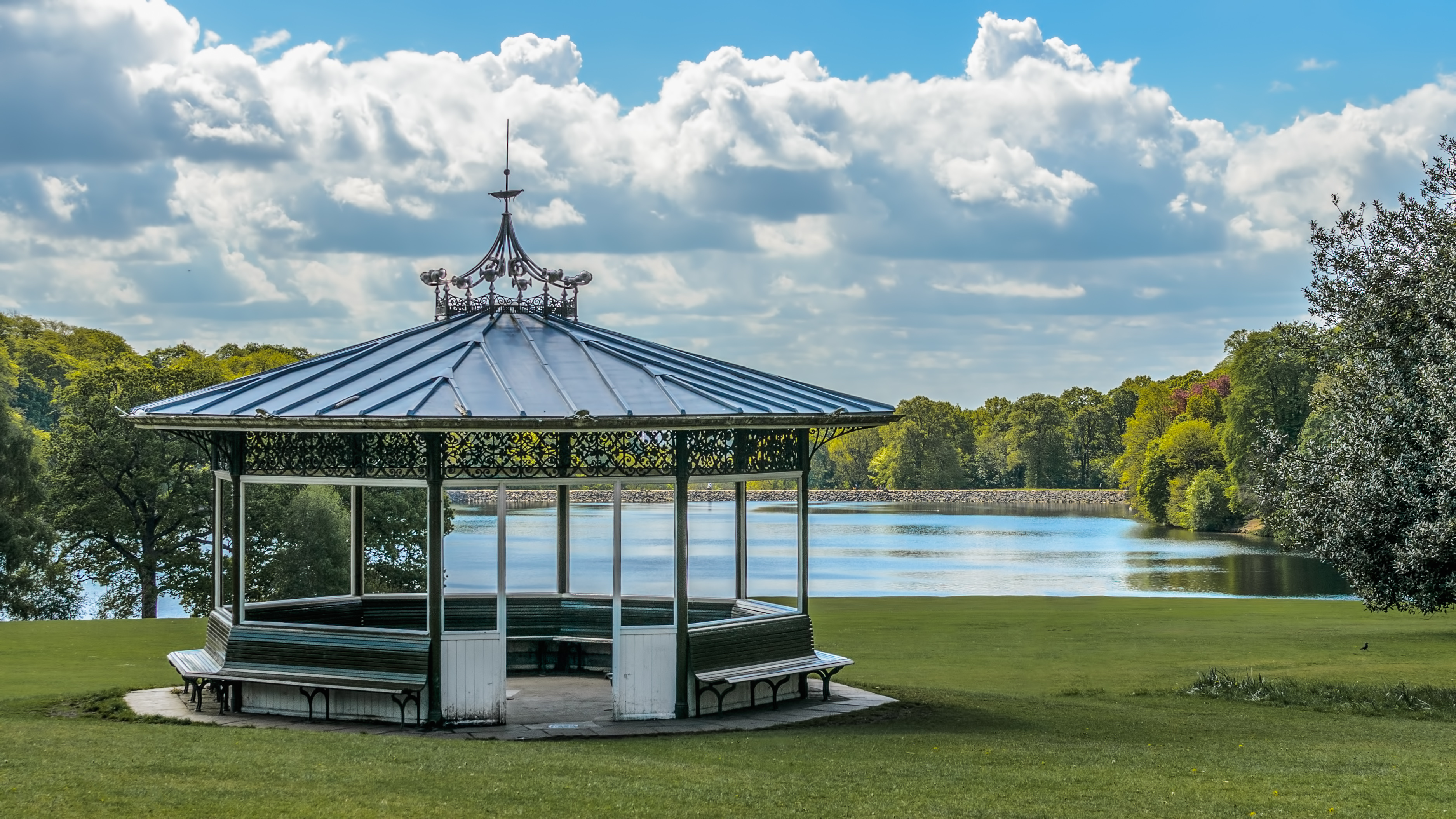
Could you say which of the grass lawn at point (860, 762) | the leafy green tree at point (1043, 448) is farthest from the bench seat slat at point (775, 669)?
the leafy green tree at point (1043, 448)

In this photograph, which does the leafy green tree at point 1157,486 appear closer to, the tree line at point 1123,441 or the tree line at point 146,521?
the tree line at point 1123,441

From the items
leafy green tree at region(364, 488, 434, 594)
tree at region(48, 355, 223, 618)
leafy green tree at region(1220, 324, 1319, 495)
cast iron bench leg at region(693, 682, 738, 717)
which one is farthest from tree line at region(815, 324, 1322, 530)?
cast iron bench leg at region(693, 682, 738, 717)

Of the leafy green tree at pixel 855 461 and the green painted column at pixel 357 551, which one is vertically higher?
the leafy green tree at pixel 855 461

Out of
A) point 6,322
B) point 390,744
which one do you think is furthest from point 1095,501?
point 390,744

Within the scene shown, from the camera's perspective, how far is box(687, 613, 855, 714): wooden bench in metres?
13.2

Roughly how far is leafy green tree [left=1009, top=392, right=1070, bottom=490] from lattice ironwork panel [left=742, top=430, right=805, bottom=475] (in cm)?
10090

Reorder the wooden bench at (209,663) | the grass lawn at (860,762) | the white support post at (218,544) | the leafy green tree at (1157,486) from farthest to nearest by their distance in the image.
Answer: the leafy green tree at (1157,486), the white support post at (218,544), the wooden bench at (209,663), the grass lawn at (860,762)

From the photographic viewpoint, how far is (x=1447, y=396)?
13539mm

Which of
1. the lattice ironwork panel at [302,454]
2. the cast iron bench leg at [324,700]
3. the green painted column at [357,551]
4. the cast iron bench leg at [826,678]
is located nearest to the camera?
the cast iron bench leg at [324,700]

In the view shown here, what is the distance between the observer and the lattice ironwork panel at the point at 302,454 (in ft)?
43.2

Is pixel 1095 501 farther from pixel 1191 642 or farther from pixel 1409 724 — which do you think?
pixel 1409 724

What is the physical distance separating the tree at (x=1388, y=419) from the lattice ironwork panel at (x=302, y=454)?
10782 mm

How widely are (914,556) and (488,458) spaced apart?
4111 cm

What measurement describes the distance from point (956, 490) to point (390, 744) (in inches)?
4059
